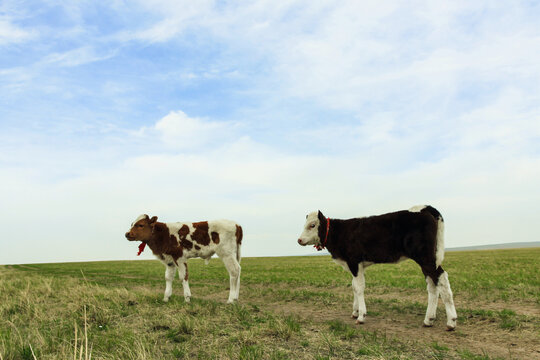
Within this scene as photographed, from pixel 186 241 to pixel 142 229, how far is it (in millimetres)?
1561

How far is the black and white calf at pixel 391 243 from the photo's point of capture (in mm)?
9008

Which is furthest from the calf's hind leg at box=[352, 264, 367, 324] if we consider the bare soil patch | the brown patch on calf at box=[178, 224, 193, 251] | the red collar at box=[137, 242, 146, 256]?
the red collar at box=[137, 242, 146, 256]

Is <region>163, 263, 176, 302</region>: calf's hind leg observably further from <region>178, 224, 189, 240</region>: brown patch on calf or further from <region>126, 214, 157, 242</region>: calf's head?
<region>126, 214, 157, 242</region>: calf's head

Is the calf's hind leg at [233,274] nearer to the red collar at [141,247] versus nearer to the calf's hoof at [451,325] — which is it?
the red collar at [141,247]

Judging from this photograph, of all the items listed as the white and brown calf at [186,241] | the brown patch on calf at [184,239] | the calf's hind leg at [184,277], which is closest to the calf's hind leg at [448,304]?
the white and brown calf at [186,241]

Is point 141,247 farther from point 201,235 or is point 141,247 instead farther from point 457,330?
point 457,330

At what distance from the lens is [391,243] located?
9.53m

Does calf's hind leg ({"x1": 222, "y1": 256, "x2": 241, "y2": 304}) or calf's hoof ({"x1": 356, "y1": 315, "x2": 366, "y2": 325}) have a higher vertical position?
calf's hind leg ({"x1": 222, "y1": 256, "x2": 241, "y2": 304})

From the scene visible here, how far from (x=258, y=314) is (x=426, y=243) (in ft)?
15.2

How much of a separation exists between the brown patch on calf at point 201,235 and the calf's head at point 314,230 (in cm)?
400

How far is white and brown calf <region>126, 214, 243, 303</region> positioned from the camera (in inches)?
527

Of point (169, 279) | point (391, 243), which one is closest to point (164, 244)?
point (169, 279)

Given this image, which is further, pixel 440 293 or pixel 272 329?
pixel 440 293

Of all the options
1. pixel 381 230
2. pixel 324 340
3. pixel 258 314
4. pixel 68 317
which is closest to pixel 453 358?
pixel 324 340
